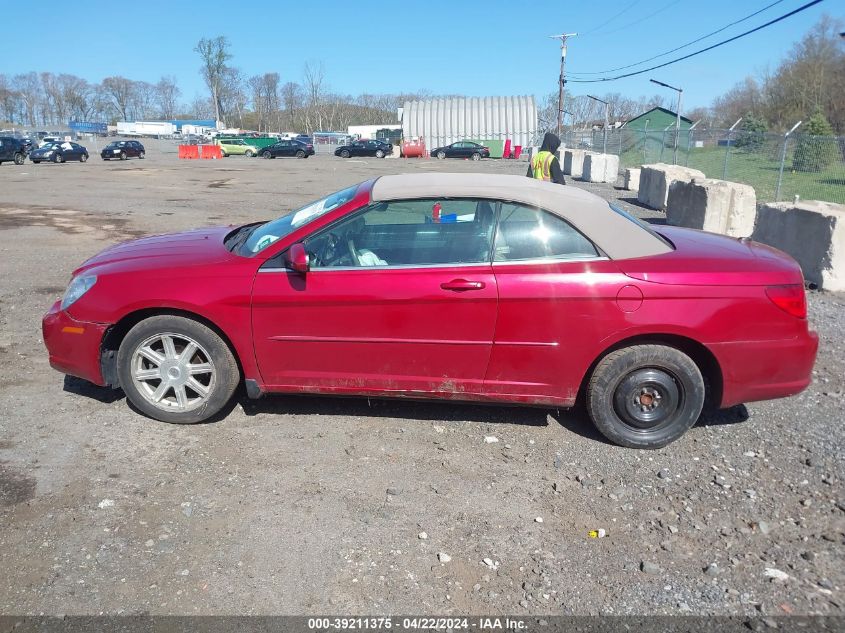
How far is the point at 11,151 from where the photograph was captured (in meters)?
35.6

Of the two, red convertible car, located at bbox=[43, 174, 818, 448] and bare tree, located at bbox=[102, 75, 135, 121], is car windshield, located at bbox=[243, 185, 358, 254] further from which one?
bare tree, located at bbox=[102, 75, 135, 121]

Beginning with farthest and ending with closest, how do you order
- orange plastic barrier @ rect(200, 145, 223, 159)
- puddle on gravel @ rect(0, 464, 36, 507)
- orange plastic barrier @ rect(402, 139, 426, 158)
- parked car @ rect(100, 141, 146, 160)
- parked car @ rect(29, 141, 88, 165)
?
orange plastic barrier @ rect(402, 139, 426, 158)
orange plastic barrier @ rect(200, 145, 223, 159)
parked car @ rect(100, 141, 146, 160)
parked car @ rect(29, 141, 88, 165)
puddle on gravel @ rect(0, 464, 36, 507)

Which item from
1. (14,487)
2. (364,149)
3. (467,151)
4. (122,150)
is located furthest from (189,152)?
(14,487)

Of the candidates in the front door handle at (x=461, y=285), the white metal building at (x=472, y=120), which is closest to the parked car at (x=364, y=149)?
the white metal building at (x=472, y=120)

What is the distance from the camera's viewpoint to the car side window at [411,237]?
3926 mm

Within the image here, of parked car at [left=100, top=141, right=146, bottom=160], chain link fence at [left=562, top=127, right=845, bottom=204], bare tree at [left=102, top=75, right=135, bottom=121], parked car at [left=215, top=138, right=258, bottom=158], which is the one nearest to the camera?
chain link fence at [left=562, top=127, right=845, bottom=204]

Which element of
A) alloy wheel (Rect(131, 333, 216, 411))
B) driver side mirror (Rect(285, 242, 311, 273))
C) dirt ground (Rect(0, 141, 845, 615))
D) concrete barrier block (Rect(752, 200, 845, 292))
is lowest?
dirt ground (Rect(0, 141, 845, 615))

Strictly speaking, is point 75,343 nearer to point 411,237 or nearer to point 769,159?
point 411,237

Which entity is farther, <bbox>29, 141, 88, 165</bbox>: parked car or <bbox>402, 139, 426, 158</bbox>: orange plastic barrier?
<bbox>402, 139, 426, 158</bbox>: orange plastic barrier

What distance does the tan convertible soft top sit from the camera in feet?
12.8

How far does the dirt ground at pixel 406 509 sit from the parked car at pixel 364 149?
4815 cm

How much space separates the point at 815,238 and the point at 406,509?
643 centimetres

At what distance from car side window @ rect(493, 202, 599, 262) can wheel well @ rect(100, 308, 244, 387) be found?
1.79 m

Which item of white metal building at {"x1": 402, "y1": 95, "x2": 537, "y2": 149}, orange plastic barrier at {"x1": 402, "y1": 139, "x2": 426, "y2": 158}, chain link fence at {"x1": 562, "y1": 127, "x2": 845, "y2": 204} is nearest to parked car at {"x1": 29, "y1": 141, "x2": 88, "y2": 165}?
orange plastic barrier at {"x1": 402, "y1": 139, "x2": 426, "y2": 158}
